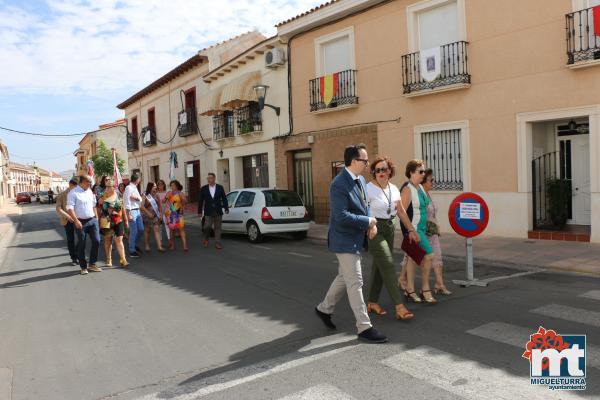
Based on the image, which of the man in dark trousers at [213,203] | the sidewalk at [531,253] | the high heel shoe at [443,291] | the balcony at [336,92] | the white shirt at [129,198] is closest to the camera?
the high heel shoe at [443,291]

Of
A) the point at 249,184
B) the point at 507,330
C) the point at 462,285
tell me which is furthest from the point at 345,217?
the point at 249,184

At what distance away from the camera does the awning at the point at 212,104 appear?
64.0 feet

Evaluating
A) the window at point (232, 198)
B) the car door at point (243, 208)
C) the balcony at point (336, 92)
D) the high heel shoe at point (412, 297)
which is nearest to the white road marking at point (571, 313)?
the high heel shoe at point (412, 297)

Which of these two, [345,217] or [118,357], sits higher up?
[345,217]

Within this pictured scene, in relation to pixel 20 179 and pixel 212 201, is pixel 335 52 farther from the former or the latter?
pixel 20 179

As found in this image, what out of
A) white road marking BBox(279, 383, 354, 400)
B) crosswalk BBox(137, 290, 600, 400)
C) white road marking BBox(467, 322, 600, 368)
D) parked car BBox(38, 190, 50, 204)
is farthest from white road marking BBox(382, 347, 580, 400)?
parked car BBox(38, 190, 50, 204)

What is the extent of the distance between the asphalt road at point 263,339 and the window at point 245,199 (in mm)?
4666

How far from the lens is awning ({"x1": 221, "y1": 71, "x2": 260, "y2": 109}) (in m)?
17.9

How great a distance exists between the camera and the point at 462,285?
6.63 m

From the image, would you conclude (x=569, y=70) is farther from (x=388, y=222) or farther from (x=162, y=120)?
(x=162, y=120)

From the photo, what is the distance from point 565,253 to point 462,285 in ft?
10.2

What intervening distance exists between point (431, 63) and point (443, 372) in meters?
9.64

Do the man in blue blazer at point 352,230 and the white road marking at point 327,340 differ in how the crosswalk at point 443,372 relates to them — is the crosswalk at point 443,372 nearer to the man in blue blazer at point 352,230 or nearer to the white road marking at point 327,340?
the white road marking at point 327,340

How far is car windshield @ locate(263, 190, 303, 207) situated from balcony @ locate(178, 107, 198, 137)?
12.1 metres
